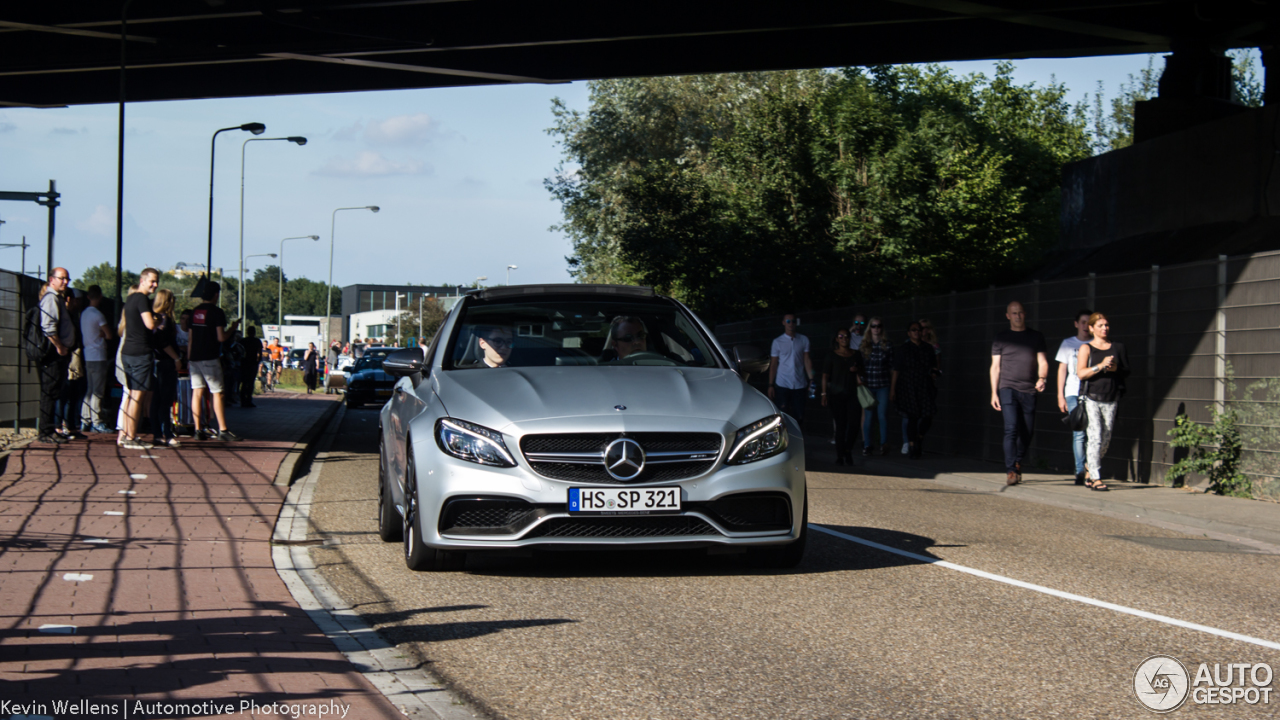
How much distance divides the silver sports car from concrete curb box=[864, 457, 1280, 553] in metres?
4.53

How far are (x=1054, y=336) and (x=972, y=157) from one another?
129 ft

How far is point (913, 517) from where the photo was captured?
10414mm

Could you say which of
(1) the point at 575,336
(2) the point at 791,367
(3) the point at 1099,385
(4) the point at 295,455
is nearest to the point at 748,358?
(1) the point at 575,336

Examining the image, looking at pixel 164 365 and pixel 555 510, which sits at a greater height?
pixel 164 365

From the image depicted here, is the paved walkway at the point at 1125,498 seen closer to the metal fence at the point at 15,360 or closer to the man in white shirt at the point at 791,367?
the man in white shirt at the point at 791,367

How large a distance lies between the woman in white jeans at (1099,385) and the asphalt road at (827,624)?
3.56 m

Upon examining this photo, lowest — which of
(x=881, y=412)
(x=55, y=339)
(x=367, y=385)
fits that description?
(x=367, y=385)

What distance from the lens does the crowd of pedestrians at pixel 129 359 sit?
14375 millimetres

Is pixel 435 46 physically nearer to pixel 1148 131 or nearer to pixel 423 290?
pixel 1148 131

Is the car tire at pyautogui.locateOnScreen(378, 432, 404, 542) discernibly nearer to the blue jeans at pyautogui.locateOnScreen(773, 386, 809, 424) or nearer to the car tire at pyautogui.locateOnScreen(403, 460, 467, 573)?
the car tire at pyautogui.locateOnScreen(403, 460, 467, 573)

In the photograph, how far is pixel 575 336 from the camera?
310 inches

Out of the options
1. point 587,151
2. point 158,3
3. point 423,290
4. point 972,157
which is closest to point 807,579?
point 158,3

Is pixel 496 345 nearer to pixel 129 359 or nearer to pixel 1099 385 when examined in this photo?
pixel 1099 385

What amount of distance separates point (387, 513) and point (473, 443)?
1.96 metres
